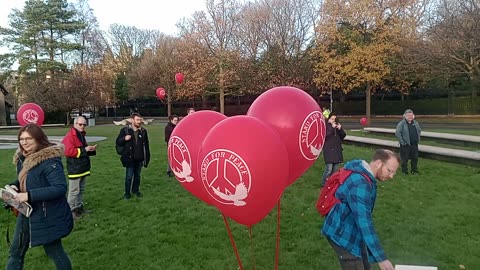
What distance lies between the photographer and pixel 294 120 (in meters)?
3.71

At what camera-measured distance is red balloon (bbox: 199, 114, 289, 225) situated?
3068mm

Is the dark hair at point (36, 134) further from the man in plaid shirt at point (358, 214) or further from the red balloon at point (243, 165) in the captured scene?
the man in plaid shirt at point (358, 214)

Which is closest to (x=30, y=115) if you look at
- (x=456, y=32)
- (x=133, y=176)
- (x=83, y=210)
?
(x=133, y=176)

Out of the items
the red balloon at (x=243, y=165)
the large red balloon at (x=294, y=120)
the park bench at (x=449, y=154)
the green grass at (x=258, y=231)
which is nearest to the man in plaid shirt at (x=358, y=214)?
the red balloon at (x=243, y=165)

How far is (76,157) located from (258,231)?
9.89 feet

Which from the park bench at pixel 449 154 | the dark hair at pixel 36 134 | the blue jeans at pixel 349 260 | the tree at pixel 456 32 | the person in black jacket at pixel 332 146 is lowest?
the park bench at pixel 449 154

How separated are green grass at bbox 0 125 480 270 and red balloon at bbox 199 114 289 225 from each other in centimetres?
180

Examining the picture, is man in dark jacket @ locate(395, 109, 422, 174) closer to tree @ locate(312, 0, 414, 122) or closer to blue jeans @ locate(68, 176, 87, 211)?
blue jeans @ locate(68, 176, 87, 211)

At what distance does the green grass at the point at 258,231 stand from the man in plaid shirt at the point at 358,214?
158 centimetres

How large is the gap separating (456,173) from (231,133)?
27.9 feet

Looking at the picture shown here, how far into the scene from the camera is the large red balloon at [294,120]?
12.1 ft

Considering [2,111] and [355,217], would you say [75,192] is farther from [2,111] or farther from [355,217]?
[2,111]

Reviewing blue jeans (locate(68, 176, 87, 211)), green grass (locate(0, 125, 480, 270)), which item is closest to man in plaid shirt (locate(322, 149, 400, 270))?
green grass (locate(0, 125, 480, 270))

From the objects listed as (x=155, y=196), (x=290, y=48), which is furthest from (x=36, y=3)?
(x=155, y=196)
